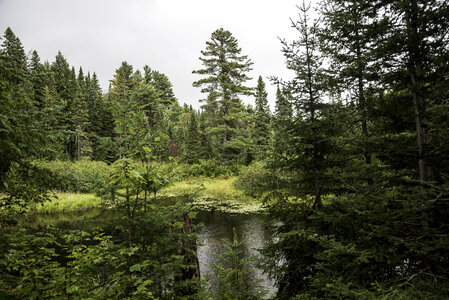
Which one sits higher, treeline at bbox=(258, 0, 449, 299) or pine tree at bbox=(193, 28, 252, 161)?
pine tree at bbox=(193, 28, 252, 161)

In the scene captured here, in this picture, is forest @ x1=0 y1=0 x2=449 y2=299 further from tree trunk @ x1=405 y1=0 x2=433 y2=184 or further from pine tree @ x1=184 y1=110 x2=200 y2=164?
pine tree @ x1=184 y1=110 x2=200 y2=164

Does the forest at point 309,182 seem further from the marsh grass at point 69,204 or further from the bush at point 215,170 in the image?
the bush at point 215,170

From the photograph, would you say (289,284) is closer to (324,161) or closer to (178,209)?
(324,161)

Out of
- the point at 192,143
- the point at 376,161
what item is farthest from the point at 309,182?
the point at 192,143

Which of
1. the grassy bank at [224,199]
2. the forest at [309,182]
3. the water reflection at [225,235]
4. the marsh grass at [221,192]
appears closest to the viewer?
the forest at [309,182]

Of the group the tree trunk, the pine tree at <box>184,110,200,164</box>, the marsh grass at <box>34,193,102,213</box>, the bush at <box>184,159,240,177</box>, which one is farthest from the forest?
the pine tree at <box>184,110,200,164</box>

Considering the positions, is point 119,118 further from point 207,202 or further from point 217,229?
point 207,202

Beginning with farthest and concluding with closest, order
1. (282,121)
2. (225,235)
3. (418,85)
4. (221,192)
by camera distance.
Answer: (221,192), (225,235), (282,121), (418,85)

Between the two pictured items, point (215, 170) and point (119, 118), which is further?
point (215, 170)

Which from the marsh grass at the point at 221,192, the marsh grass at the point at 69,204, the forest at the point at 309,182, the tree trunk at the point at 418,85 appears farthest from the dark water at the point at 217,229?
the tree trunk at the point at 418,85

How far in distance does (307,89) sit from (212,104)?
22.1m

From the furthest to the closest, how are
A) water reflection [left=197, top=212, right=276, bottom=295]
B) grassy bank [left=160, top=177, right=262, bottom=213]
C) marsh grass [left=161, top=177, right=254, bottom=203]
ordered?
marsh grass [left=161, top=177, right=254, bottom=203] < grassy bank [left=160, top=177, right=262, bottom=213] < water reflection [left=197, top=212, right=276, bottom=295]

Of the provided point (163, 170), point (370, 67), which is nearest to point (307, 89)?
point (370, 67)

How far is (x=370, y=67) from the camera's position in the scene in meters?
3.85
